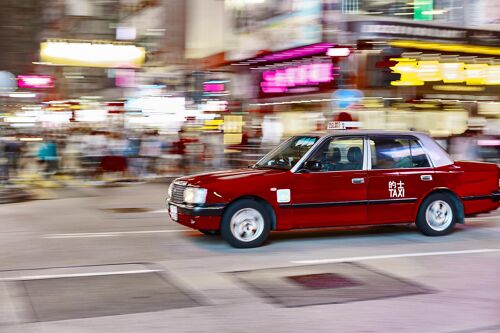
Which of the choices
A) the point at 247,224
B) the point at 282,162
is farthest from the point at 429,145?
the point at 247,224

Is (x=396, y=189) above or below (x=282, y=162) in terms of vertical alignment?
below

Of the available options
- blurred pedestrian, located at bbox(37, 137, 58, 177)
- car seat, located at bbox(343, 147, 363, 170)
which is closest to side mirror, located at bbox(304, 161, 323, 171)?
car seat, located at bbox(343, 147, 363, 170)

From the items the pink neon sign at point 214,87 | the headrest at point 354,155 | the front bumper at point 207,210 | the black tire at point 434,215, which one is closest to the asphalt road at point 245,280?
the black tire at point 434,215

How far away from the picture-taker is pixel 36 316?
5.55m

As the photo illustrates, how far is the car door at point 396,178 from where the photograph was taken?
916cm

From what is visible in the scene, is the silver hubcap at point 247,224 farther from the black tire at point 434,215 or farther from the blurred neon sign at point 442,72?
the blurred neon sign at point 442,72

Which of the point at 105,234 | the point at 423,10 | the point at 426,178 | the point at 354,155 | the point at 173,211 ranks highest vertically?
the point at 423,10

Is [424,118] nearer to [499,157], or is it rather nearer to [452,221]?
[499,157]

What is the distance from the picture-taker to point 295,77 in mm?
24844

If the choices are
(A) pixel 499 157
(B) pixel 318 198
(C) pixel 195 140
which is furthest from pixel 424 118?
(B) pixel 318 198

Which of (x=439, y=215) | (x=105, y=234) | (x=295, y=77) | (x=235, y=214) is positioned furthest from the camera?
(x=295, y=77)

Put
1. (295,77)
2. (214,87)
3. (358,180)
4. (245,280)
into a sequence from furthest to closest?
(214,87)
(295,77)
(358,180)
(245,280)

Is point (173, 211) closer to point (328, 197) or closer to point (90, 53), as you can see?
point (328, 197)

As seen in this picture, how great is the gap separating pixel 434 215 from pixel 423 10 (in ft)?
53.2
